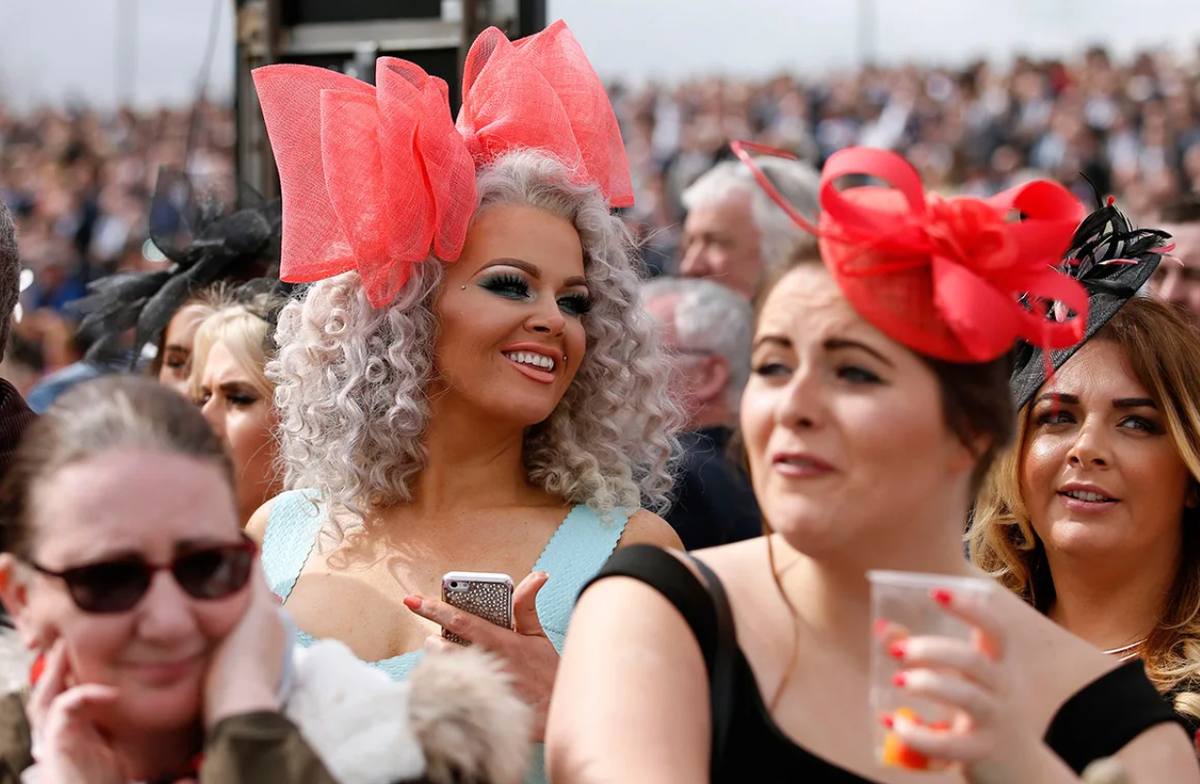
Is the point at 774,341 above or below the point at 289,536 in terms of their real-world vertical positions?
above

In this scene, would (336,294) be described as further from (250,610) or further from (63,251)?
(63,251)

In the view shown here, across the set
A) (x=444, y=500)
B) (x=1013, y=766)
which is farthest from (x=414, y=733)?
(x=444, y=500)

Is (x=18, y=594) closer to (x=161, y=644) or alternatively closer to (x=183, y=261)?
(x=161, y=644)

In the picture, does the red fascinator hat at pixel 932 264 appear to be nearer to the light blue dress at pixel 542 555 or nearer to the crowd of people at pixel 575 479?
the crowd of people at pixel 575 479

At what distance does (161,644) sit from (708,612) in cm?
74

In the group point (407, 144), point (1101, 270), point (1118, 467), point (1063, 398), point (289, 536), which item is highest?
point (407, 144)

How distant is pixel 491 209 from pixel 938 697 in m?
1.70

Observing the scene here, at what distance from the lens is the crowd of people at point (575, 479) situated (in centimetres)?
183

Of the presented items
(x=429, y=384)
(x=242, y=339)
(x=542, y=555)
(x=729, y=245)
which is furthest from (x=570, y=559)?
(x=729, y=245)

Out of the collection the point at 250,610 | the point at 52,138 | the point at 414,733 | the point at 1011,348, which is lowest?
the point at 52,138

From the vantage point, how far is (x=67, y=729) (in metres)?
1.80

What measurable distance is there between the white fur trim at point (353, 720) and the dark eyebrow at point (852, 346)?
0.73 meters

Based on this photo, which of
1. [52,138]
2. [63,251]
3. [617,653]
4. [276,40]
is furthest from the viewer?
[52,138]

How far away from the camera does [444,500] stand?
10.4 ft
